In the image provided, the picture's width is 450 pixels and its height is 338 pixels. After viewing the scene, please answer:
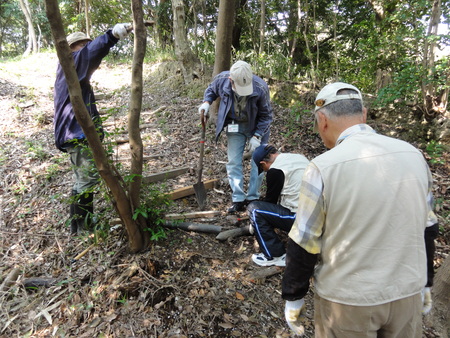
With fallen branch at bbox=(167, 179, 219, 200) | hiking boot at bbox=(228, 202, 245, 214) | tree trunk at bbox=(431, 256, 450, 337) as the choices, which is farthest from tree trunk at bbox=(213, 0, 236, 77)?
tree trunk at bbox=(431, 256, 450, 337)

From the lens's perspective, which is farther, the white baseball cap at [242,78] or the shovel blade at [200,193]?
the shovel blade at [200,193]

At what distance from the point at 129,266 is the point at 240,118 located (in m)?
2.39

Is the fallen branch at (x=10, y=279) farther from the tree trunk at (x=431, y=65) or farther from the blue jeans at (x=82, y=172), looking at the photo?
the tree trunk at (x=431, y=65)

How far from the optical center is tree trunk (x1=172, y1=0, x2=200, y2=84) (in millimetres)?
7832

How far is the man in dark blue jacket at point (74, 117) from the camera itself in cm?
281

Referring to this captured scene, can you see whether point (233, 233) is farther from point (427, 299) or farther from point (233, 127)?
point (427, 299)

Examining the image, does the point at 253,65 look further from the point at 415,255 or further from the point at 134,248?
the point at 415,255

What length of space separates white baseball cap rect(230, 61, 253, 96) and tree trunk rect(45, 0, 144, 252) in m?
1.99

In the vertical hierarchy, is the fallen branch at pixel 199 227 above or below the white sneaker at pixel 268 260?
above

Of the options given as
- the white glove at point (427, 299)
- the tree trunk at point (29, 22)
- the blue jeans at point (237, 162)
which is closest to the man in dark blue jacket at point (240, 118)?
the blue jeans at point (237, 162)

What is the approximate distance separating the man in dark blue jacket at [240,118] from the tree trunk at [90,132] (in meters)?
1.61

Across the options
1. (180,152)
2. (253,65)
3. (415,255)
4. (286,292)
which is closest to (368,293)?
(415,255)

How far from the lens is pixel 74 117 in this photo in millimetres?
3023

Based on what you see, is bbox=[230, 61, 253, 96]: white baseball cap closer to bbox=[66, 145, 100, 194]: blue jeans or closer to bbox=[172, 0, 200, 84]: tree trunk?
bbox=[66, 145, 100, 194]: blue jeans
